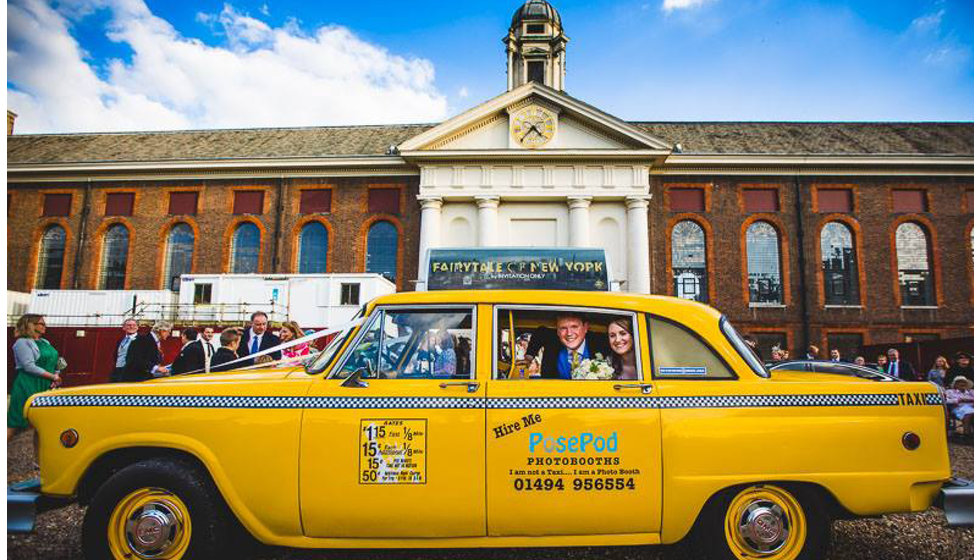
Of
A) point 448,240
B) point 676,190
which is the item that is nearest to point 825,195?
point 676,190

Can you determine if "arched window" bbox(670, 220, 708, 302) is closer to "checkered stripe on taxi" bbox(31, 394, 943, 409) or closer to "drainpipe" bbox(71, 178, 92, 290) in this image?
"checkered stripe on taxi" bbox(31, 394, 943, 409)

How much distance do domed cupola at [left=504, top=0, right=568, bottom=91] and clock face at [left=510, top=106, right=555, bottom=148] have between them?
17.4ft

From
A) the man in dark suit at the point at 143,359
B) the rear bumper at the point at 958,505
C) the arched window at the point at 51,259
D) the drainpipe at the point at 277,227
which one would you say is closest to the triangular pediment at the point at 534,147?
the drainpipe at the point at 277,227

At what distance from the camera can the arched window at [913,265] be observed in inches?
908

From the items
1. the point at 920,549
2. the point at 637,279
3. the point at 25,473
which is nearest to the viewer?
the point at 920,549

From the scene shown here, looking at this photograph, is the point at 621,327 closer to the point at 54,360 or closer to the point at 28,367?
the point at 28,367

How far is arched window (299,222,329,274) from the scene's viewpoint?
24453mm

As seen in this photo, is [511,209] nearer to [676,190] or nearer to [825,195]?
[676,190]

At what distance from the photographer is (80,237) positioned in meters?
25.4

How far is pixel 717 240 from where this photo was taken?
2352 cm

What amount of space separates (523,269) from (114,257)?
2485cm

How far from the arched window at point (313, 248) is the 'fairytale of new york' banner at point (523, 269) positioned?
1687 centimetres

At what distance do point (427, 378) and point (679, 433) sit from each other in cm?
167

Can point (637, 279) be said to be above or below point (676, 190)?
below
